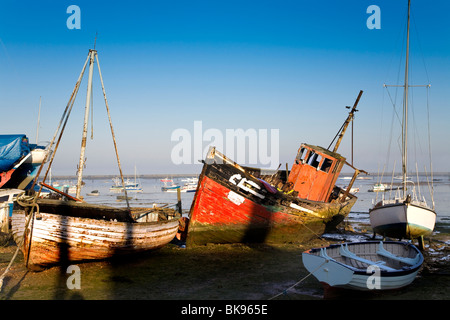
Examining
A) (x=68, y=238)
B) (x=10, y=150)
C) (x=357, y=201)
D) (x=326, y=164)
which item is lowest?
(x=357, y=201)

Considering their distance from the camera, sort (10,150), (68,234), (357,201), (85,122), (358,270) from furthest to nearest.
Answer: (357,201) → (10,150) → (85,122) → (68,234) → (358,270)

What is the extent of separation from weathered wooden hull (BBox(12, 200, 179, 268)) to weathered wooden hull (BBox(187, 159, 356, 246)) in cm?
311

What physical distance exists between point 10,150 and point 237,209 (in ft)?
51.2

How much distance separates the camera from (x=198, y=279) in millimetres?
9547

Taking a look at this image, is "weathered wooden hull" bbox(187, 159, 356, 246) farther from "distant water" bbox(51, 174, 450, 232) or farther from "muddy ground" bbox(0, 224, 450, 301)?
"distant water" bbox(51, 174, 450, 232)

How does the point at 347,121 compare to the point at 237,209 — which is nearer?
the point at 237,209

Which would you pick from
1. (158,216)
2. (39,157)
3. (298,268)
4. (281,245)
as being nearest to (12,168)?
(39,157)

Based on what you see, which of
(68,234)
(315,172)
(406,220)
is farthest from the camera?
(315,172)

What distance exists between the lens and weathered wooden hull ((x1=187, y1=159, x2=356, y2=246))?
43.5 feet

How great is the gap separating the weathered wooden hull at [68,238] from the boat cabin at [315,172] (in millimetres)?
8622

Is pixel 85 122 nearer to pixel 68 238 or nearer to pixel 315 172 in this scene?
pixel 68 238

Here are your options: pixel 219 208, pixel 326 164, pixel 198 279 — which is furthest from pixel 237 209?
pixel 326 164
